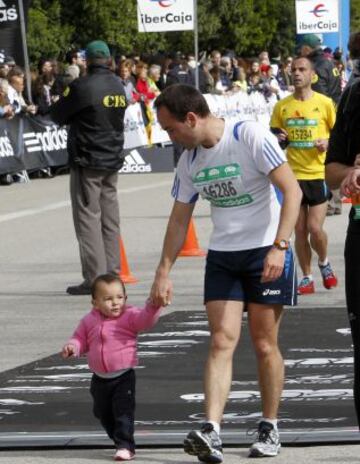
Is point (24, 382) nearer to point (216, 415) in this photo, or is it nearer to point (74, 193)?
point (216, 415)

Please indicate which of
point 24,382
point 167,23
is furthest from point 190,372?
point 167,23

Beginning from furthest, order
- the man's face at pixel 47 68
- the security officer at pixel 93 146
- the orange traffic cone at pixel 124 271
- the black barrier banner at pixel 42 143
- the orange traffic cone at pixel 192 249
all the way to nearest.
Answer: the man's face at pixel 47 68 → the black barrier banner at pixel 42 143 → the orange traffic cone at pixel 192 249 → the orange traffic cone at pixel 124 271 → the security officer at pixel 93 146

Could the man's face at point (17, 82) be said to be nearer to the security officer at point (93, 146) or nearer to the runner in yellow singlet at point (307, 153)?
the security officer at point (93, 146)

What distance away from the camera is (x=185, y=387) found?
870cm

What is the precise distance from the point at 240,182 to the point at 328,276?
6.06 metres

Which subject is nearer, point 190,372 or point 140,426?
point 140,426

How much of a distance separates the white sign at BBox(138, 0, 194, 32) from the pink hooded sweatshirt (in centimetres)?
1851

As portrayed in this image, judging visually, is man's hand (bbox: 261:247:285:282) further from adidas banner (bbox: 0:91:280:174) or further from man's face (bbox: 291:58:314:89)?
adidas banner (bbox: 0:91:280:174)

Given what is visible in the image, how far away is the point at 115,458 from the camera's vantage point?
6.99 m

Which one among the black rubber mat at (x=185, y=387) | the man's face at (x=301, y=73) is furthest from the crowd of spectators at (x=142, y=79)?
the black rubber mat at (x=185, y=387)

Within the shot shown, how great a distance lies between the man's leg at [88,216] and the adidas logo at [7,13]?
1339cm

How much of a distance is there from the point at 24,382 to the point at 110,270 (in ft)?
14.7

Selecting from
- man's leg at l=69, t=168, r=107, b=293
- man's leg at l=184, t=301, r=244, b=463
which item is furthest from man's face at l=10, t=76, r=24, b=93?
man's leg at l=184, t=301, r=244, b=463

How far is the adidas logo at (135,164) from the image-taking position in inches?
1072
